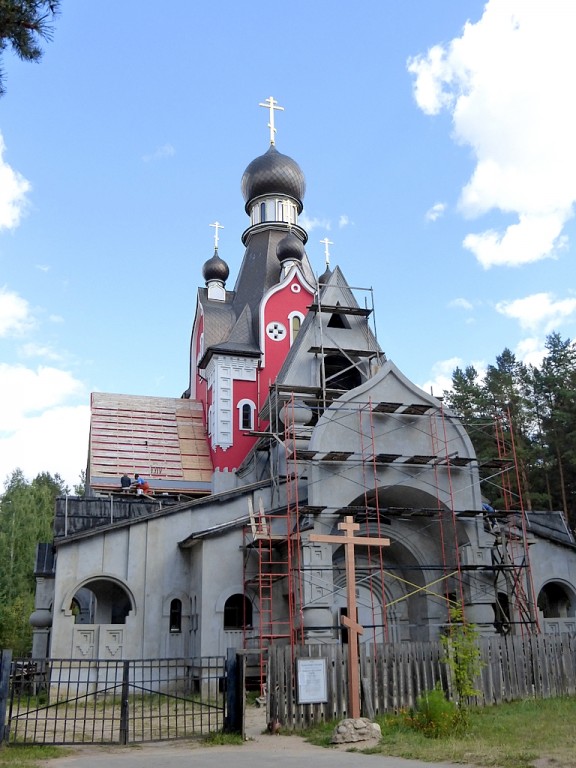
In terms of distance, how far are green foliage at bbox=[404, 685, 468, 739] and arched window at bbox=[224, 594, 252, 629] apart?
377 inches

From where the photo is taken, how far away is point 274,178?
35688 millimetres

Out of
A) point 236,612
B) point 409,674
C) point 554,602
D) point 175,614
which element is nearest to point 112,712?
point 409,674

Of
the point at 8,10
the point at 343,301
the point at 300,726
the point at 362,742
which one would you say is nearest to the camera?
the point at 8,10

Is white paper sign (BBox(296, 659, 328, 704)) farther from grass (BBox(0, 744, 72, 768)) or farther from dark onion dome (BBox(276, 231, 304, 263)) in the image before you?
dark onion dome (BBox(276, 231, 304, 263))

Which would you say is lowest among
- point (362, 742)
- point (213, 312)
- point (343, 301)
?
point (362, 742)

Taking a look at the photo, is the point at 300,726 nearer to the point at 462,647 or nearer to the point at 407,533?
the point at 462,647

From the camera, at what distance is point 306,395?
25.1 meters

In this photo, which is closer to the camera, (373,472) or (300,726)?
(300,726)

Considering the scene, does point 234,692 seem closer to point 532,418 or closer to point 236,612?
point 236,612

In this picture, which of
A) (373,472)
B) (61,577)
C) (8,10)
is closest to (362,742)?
(373,472)

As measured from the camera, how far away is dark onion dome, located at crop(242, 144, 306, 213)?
35750 mm

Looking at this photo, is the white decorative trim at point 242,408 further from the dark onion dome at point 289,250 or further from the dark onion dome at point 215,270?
the dark onion dome at point 215,270

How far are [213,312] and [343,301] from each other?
8122mm

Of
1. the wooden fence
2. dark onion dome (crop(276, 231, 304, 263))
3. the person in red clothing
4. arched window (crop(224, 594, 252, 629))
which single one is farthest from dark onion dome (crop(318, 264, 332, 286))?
the wooden fence
